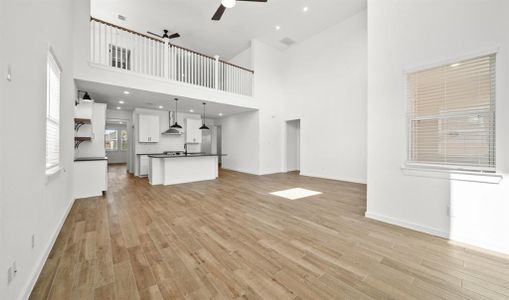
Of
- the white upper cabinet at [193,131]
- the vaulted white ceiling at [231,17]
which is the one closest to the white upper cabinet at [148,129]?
the white upper cabinet at [193,131]

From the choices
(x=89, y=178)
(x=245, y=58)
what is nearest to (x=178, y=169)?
(x=89, y=178)

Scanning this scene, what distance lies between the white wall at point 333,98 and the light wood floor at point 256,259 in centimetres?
351

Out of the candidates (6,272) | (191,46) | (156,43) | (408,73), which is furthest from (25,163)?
(191,46)

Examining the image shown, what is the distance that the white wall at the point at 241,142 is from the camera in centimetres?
798

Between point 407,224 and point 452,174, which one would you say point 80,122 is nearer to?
point 407,224

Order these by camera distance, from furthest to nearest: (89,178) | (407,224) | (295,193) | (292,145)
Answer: (292,145) < (295,193) < (89,178) < (407,224)

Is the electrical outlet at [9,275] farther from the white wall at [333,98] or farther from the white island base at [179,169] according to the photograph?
the white wall at [333,98]

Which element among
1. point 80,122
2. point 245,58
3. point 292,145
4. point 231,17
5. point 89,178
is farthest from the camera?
point 292,145

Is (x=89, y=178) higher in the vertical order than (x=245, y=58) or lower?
lower

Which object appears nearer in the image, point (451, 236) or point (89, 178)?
point (451, 236)

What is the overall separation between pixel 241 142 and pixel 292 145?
7.63ft

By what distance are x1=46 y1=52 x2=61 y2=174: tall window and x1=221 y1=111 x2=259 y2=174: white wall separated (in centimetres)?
587

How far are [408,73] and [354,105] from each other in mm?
3536

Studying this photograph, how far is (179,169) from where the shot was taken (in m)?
5.94
